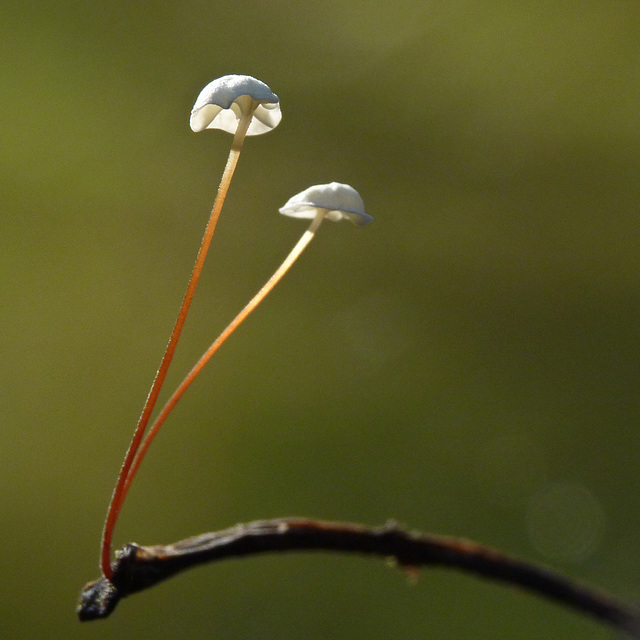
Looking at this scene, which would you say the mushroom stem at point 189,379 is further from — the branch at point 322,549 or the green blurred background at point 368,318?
the green blurred background at point 368,318

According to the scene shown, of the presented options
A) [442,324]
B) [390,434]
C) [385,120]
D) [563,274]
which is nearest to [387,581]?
[390,434]

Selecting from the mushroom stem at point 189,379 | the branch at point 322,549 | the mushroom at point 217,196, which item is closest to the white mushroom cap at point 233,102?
the mushroom at point 217,196

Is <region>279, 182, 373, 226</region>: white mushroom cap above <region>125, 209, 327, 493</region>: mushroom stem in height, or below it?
above

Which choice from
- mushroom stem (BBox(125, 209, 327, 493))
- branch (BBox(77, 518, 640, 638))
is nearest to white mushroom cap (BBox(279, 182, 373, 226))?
mushroom stem (BBox(125, 209, 327, 493))

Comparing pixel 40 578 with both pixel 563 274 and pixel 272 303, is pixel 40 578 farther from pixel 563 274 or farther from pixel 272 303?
pixel 563 274

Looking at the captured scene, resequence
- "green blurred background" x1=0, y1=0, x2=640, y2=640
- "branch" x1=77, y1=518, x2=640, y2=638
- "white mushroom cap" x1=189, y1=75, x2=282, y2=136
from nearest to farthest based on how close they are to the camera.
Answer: "branch" x1=77, y1=518, x2=640, y2=638
"white mushroom cap" x1=189, y1=75, x2=282, y2=136
"green blurred background" x1=0, y1=0, x2=640, y2=640

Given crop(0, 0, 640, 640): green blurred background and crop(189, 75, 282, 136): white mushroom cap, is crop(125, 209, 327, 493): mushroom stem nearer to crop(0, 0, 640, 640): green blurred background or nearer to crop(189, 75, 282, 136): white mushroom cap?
crop(189, 75, 282, 136): white mushroom cap

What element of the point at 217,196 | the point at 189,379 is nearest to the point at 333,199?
the point at 217,196

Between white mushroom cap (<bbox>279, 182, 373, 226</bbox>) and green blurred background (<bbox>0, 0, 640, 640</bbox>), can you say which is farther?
green blurred background (<bbox>0, 0, 640, 640</bbox>)
